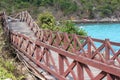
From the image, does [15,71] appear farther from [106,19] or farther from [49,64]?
[106,19]

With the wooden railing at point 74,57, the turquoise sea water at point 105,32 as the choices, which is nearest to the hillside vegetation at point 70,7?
the turquoise sea water at point 105,32

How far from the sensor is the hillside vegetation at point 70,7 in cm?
6606

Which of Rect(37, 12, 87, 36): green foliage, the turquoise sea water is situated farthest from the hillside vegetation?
Rect(37, 12, 87, 36): green foliage

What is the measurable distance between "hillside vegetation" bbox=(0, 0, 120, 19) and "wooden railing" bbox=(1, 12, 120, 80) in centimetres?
5214

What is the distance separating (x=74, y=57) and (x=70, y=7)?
6468 centimetres

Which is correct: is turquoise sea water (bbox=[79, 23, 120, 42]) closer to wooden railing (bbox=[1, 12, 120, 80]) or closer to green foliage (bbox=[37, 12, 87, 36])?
green foliage (bbox=[37, 12, 87, 36])

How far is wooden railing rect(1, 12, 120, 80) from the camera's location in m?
5.66

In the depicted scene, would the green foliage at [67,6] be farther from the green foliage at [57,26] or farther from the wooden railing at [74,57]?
the wooden railing at [74,57]

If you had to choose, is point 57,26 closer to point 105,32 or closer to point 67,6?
point 105,32

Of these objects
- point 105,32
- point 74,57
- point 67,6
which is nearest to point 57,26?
point 74,57

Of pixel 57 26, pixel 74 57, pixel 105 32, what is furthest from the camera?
pixel 105 32

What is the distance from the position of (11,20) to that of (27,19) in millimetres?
2480

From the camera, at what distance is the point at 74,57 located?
6.61m

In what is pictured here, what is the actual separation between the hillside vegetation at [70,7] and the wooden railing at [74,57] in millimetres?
52140
